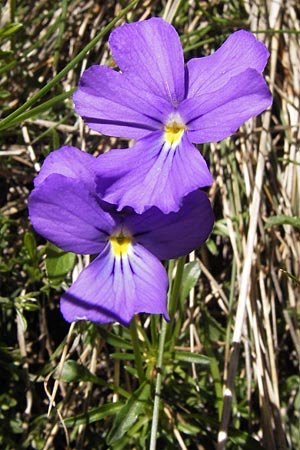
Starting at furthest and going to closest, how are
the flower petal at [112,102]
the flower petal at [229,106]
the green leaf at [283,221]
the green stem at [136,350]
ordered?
the green leaf at [283,221]
the green stem at [136,350]
the flower petal at [112,102]
the flower petal at [229,106]

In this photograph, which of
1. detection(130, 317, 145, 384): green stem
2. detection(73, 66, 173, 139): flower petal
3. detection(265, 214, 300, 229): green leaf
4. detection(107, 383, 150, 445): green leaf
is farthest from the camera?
detection(265, 214, 300, 229): green leaf

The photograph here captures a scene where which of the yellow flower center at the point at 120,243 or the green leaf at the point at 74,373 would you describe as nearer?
the yellow flower center at the point at 120,243

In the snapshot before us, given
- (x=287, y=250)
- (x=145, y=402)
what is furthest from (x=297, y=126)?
(x=145, y=402)

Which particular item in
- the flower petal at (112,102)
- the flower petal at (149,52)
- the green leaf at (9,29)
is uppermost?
the green leaf at (9,29)

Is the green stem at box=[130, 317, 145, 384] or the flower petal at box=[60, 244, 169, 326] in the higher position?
the flower petal at box=[60, 244, 169, 326]

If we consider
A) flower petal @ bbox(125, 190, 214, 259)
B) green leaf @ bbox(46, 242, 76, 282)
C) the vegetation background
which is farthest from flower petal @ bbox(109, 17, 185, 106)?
green leaf @ bbox(46, 242, 76, 282)

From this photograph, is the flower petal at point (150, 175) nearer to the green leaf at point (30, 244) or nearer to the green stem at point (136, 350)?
the green stem at point (136, 350)

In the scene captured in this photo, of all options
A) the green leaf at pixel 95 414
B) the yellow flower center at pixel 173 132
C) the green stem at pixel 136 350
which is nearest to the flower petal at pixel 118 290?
the green stem at pixel 136 350

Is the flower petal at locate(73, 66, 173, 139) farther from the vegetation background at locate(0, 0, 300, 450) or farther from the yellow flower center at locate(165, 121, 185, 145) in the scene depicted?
the vegetation background at locate(0, 0, 300, 450)
